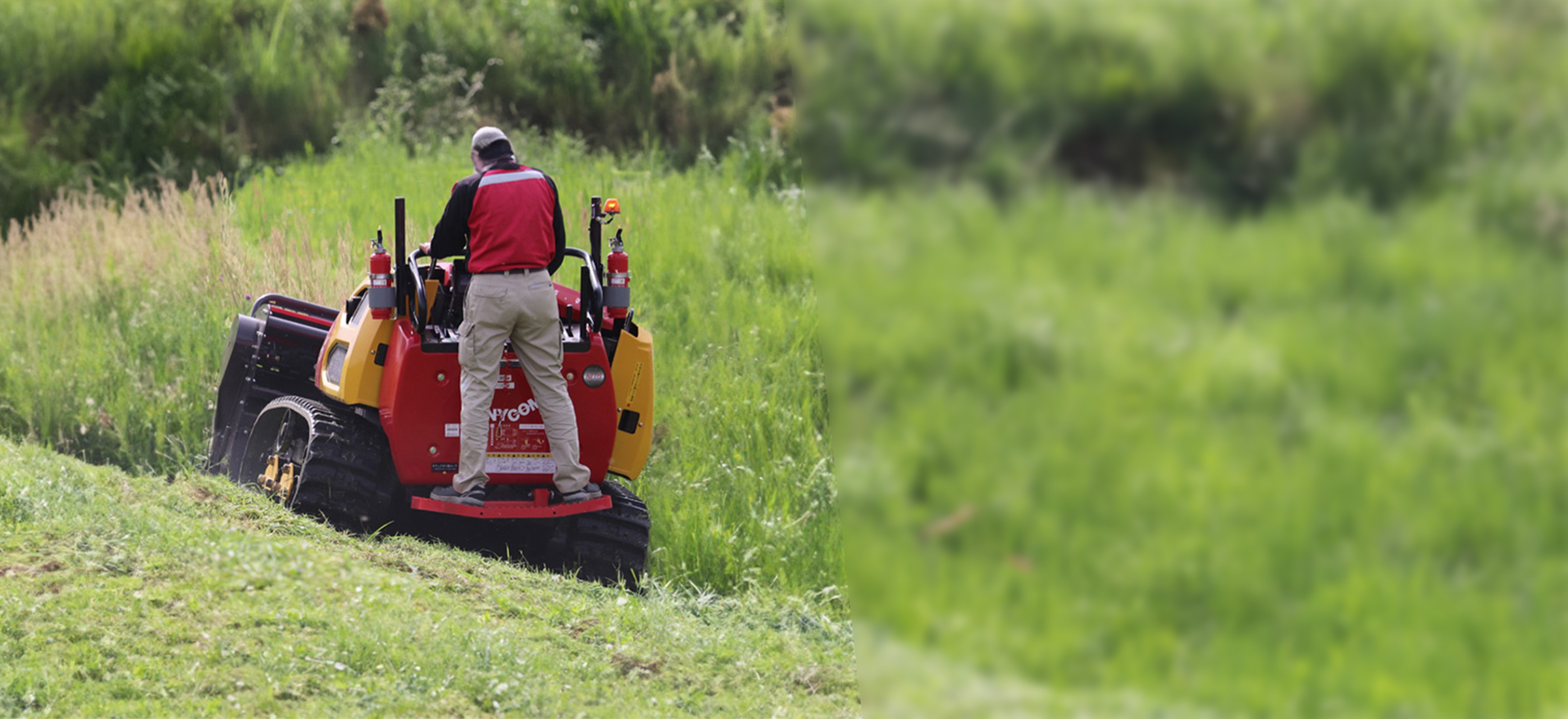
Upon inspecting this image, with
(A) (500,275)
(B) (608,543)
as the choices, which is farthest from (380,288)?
(B) (608,543)

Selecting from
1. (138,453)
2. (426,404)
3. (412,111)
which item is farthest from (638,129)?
(138,453)

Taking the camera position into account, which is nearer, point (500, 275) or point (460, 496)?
point (500, 275)

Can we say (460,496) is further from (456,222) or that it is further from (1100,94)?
(1100,94)

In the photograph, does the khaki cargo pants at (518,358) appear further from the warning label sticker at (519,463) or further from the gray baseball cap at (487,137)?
the gray baseball cap at (487,137)

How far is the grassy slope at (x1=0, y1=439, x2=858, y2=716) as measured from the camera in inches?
160

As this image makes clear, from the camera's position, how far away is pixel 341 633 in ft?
14.1

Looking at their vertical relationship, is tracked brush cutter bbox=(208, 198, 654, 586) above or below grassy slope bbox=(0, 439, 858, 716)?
above

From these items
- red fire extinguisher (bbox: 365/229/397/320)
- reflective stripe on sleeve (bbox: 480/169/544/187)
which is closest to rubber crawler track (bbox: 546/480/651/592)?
red fire extinguisher (bbox: 365/229/397/320)

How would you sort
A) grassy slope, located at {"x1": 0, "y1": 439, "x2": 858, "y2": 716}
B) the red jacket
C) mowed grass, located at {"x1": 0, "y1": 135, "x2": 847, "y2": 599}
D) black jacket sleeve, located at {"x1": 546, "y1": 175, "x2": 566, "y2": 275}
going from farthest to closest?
mowed grass, located at {"x1": 0, "y1": 135, "x2": 847, "y2": 599}, black jacket sleeve, located at {"x1": 546, "y1": 175, "x2": 566, "y2": 275}, the red jacket, grassy slope, located at {"x1": 0, "y1": 439, "x2": 858, "y2": 716}

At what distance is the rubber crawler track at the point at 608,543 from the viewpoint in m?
5.58

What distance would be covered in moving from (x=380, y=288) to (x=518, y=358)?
1.99 ft

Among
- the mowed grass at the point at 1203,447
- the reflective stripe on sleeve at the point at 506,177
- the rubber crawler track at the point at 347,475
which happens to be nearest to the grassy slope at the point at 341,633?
the rubber crawler track at the point at 347,475

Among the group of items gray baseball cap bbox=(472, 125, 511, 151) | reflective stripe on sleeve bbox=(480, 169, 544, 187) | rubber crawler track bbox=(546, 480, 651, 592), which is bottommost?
rubber crawler track bbox=(546, 480, 651, 592)

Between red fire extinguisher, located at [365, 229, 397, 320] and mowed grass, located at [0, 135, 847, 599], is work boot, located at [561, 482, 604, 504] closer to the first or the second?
mowed grass, located at [0, 135, 847, 599]
